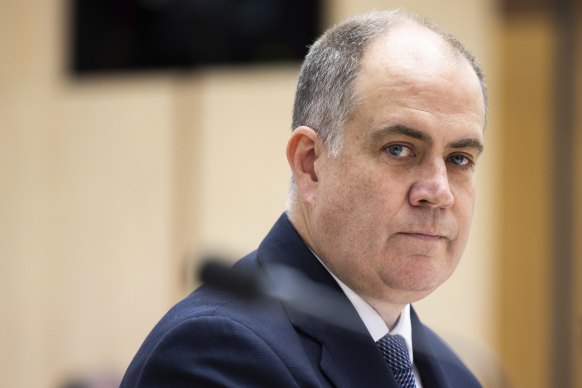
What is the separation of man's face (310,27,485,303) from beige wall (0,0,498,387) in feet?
13.1

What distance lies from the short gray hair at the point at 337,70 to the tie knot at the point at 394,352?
13.7 inches

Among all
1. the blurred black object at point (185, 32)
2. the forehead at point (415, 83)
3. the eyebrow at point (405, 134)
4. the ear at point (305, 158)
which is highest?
the blurred black object at point (185, 32)

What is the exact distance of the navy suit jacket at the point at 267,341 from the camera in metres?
1.52

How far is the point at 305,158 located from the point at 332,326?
1.10ft

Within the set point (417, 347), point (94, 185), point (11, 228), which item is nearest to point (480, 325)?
point (94, 185)

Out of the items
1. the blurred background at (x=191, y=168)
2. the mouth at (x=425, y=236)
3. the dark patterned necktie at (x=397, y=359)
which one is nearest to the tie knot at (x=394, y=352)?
the dark patterned necktie at (x=397, y=359)

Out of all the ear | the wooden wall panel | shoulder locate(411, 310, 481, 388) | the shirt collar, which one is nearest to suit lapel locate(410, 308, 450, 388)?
shoulder locate(411, 310, 481, 388)

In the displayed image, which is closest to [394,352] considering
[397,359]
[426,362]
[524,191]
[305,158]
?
[397,359]

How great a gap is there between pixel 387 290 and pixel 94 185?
507cm

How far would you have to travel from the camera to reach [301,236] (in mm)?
1871

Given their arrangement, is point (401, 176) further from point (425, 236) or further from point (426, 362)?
point (426, 362)

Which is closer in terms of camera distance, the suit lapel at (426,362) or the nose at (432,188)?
the nose at (432,188)

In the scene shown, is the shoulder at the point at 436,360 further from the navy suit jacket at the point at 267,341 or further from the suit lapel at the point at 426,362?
the navy suit jacket at the point at 267,341

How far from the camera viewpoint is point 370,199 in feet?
5.72
